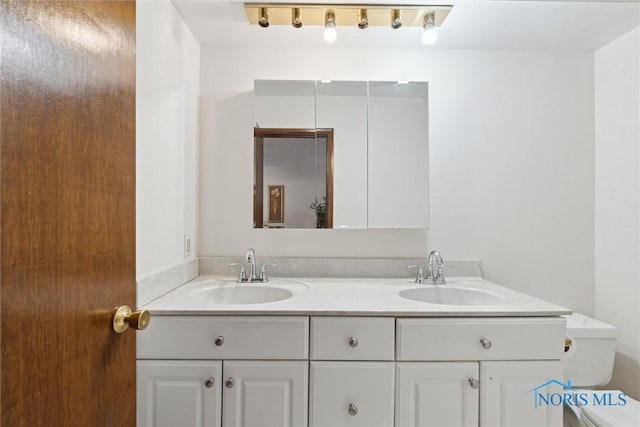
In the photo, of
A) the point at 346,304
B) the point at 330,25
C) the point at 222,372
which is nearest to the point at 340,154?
the point at 330,25

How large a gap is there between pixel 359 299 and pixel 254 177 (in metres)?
0.86

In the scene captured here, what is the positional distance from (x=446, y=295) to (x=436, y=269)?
0.14 metres

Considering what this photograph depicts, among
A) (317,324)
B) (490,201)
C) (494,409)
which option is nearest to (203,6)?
(317,324)

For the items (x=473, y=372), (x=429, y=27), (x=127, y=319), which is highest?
(x=429, y=27)

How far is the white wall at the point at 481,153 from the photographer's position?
1.82 m

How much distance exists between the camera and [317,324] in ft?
4.01

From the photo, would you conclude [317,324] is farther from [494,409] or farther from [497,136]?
[497,136]

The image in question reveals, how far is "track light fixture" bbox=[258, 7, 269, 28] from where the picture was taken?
1510 millimetres

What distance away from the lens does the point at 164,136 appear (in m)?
1.41

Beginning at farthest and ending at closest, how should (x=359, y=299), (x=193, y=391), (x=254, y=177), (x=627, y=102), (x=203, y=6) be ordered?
1. (x=254, y=177)
2. (x=627, y=102)
3. (x=203, y=6)
4. (x=359, y=299)
5. (x=193, y=391)

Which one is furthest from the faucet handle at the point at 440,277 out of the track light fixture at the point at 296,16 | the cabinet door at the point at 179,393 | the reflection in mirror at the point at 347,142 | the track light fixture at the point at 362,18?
the track light fixture at the point at 296,16

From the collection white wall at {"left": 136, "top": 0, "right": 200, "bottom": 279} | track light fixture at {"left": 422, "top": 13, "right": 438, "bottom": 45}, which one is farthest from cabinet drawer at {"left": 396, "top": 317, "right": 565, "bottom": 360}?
track light fixture at {"left": 422, "top": 13, "right": 438, "bottom": 45}

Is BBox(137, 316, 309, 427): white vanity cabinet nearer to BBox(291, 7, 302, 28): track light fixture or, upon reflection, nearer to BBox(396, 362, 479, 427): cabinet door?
BBox(396, 362, 479, 427): cabinet door

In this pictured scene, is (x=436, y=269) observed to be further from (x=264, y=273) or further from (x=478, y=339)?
(x=264, y=273)
